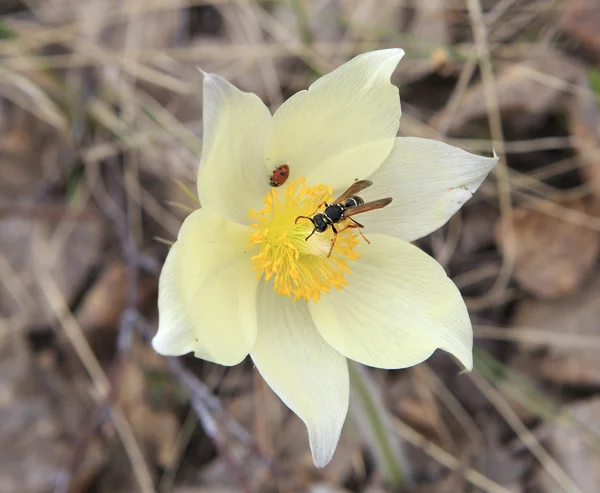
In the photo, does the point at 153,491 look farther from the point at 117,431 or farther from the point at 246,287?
the point at 246,287

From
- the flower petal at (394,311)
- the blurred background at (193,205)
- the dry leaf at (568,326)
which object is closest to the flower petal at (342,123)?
the flower petal at (394,311)

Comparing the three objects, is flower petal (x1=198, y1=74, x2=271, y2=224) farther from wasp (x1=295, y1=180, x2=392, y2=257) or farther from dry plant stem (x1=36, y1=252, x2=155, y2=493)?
dry plant stem (x1=36, y1=252, x2=155, y2=493)

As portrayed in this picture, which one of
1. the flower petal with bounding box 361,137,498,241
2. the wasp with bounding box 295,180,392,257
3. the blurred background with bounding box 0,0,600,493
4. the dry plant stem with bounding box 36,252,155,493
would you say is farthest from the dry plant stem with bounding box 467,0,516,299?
the dry plant stem with bounding box 36,252,155,493

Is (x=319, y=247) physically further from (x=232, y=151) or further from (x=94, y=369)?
(x=94, y=369)

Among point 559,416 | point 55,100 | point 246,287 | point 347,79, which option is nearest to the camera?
point 347,79

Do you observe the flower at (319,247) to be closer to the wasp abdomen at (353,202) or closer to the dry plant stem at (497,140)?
the wasp abdomen at (353,202)

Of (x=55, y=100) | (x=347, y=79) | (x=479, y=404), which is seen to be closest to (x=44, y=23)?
(x=55, y=100)
